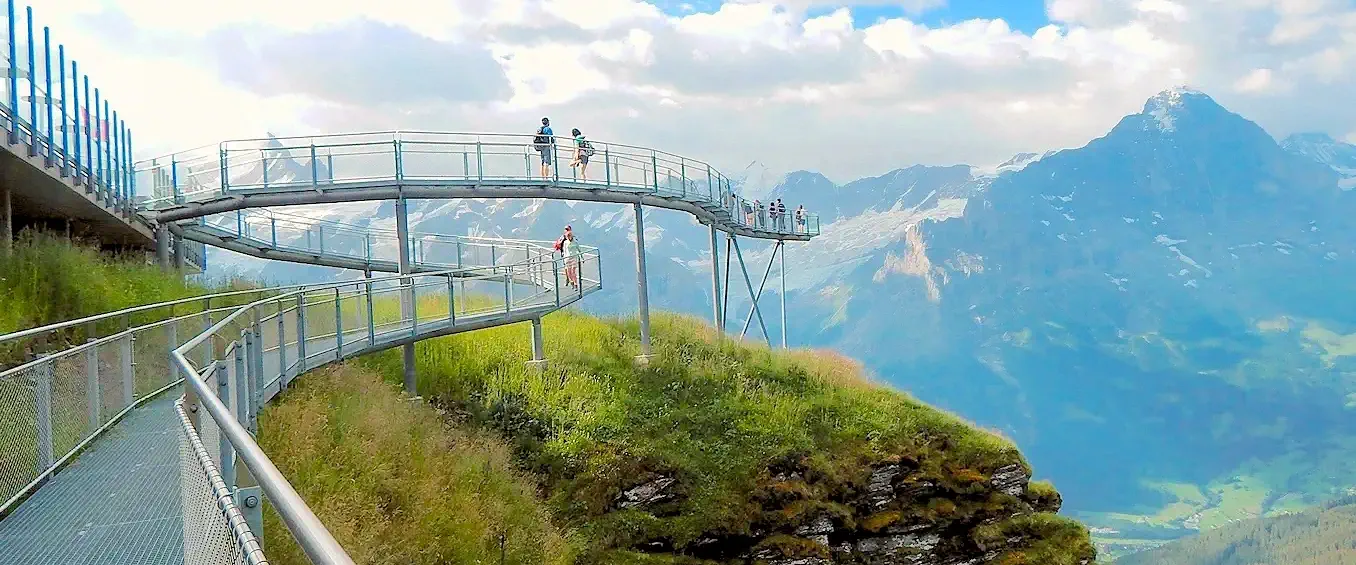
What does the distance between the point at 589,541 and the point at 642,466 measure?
249 cm

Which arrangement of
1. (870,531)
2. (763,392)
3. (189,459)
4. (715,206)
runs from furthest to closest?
(715,206), (763,392), (870,531), (189,459)

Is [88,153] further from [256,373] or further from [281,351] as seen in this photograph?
[256,373]

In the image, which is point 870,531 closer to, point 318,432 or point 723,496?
point 723,496

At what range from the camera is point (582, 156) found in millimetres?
27547

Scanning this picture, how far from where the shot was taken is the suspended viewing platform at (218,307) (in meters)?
6.05

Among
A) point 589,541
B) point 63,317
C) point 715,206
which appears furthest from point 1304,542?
point 63,317

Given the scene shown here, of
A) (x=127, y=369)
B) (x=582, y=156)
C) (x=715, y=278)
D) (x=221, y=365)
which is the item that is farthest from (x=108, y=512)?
(x=715, y=278)

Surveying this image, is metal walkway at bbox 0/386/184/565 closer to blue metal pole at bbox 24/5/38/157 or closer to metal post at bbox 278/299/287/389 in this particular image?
metal post at bbox 278/299/287/389

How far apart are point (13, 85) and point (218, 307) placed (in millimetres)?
4770

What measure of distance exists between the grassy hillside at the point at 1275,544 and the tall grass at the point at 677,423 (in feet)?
414

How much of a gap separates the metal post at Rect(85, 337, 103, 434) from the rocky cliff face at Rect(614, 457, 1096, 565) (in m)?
12.5

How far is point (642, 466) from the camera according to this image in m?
22.1

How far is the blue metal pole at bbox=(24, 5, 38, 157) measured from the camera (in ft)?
55.3

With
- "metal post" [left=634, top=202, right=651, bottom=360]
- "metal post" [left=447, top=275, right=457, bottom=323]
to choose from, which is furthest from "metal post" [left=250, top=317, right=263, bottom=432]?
"metal post" [left=634, top=202, right=651, bottom=360]
